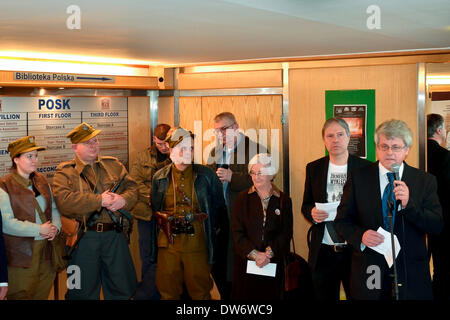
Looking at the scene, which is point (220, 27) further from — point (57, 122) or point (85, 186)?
point (57, 122)

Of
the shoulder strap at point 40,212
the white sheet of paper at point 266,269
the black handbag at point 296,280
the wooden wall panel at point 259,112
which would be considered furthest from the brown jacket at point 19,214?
the wooden wall panel at point 259,112

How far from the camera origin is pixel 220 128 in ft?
16.0

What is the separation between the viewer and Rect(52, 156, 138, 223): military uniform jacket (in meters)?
4.21

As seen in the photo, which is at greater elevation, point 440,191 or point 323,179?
point 323,179

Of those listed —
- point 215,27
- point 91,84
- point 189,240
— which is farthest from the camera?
point 91,84

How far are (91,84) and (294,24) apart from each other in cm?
258

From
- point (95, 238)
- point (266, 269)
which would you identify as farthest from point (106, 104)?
point (266, 269)

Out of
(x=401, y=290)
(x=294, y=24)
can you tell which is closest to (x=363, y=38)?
(x=294, y=24)

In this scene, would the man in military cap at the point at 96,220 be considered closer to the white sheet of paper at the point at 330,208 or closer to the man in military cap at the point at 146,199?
the man in military cap at the point at 146,199

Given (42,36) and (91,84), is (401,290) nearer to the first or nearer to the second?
(42,36)

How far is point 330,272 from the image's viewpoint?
3.90m

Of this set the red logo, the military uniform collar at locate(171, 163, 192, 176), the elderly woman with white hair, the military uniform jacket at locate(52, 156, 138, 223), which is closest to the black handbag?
→ the elderly woman with white hair

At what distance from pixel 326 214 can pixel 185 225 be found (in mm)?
1139

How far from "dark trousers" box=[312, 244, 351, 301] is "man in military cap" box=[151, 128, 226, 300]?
35.2 inches
